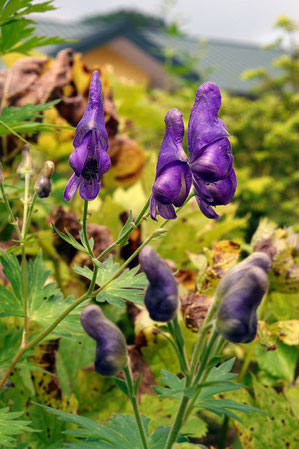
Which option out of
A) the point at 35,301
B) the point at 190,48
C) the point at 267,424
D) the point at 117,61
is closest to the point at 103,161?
the point at 35,301

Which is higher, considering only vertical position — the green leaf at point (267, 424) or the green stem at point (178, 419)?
the green stem at point (178, 419)

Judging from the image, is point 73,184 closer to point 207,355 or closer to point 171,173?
point 171,173

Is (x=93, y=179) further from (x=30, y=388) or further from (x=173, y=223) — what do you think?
(x=173, y=223)

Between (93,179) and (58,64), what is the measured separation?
684 mm

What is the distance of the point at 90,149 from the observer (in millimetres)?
459

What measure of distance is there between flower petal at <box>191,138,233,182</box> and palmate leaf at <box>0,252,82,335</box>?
242 mm

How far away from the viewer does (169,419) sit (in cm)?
66

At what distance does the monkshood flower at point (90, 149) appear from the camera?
1.47 ft

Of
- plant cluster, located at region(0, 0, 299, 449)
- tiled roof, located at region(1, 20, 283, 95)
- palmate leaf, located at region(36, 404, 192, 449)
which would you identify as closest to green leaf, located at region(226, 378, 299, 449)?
plant cluster, located at region(0, 0, 299, 449)

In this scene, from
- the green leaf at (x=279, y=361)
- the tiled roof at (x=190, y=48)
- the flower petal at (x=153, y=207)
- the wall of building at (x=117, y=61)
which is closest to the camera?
the flower petal at (x=153, y=207)

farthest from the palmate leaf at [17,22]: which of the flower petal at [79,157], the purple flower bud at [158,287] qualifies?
the purple flower bud at [158,287]

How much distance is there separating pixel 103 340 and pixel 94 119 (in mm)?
206

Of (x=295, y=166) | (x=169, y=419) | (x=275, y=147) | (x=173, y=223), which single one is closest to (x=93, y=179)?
(x=169, y=419)

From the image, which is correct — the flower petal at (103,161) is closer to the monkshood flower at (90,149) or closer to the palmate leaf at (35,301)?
the monkshood flower at (90,149)
